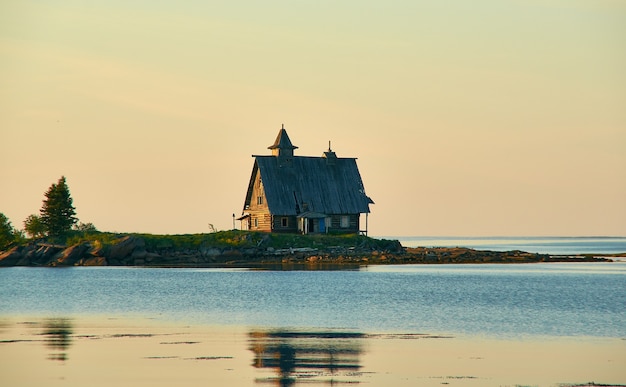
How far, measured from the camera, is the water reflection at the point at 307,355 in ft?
84.6

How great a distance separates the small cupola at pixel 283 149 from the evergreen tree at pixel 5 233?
24.4 meters

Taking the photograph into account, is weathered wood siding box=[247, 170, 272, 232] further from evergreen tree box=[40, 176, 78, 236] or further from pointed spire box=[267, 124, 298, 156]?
evergreen tree box=[40, 176, 78, 236]

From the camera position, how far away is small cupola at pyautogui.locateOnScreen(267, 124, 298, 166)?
9175 centimetres

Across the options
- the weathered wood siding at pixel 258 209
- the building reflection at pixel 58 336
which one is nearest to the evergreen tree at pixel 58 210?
the weathered wood siding at pixel 258 209

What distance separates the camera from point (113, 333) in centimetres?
3600

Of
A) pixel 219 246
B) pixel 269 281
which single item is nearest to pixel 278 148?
pixel 219 246

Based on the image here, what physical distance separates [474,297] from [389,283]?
445 inches

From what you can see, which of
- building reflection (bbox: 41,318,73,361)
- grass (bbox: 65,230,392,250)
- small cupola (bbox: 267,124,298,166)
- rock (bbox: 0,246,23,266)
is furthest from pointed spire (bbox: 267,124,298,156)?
building reflection (bbox: 41,318,73,361)

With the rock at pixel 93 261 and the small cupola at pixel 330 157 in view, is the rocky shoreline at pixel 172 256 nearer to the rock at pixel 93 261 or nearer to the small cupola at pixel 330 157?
the rock at pixel 93 261

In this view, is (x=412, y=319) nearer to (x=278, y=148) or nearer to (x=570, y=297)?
(x=570, y=297)

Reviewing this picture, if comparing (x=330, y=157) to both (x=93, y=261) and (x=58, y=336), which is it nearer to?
(x=93, y=261)

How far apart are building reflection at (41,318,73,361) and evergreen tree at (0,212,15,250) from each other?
45.5 meters

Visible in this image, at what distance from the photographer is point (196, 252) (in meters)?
84.0

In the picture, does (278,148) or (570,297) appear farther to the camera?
(278,148)
